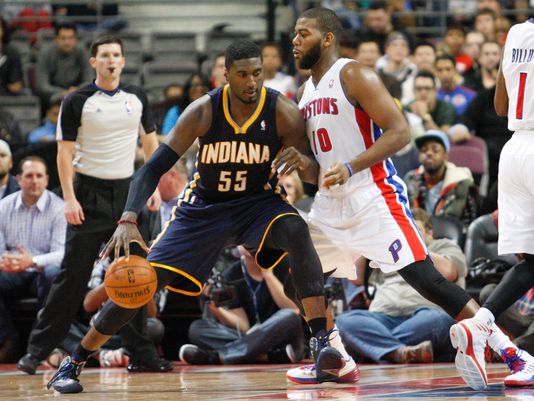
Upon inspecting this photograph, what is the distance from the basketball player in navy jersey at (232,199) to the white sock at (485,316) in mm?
803

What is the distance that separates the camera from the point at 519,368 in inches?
221

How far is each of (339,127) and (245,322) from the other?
324 centimetres

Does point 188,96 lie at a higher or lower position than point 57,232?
higher

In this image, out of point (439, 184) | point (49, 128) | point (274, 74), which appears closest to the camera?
point (439, 184)

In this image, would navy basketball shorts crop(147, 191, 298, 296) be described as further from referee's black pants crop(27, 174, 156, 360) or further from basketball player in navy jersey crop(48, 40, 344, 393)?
referee's black pants crop(27, 174, 156, 360)

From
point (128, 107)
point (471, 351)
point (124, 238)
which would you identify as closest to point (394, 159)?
point (128, 107)

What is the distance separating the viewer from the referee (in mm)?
7719

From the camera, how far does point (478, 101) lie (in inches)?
436

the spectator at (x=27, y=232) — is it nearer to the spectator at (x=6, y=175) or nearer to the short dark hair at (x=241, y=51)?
the spectator at (x=6, y=175)

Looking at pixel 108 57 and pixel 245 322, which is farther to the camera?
pixel 245 322

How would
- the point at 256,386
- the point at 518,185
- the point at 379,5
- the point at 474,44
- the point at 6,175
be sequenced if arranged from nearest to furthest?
the point at 518,185 < the point at 256,386 < the point at 6,175 < the point at 474,44 < the point at 379,5

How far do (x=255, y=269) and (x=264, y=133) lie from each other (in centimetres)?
283

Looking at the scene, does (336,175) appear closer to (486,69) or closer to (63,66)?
(486,69)

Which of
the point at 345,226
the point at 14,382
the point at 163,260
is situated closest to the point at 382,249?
the point at 345,226
